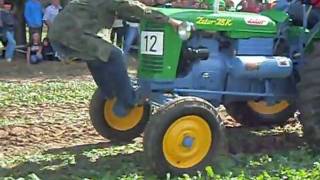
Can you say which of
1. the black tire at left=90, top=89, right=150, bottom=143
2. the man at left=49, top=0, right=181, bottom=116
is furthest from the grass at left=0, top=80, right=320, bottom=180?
the man at left=49, top=0, right=181, bottom=116

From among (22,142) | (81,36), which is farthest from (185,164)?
(22,142)

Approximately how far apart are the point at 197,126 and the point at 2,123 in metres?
3.16

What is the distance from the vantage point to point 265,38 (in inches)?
294

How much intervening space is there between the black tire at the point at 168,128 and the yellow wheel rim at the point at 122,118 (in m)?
1.38

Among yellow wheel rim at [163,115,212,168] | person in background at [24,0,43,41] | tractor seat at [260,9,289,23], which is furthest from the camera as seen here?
person in background at [24,0,43,41]

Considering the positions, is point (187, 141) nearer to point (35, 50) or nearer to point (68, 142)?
point (68, 142)

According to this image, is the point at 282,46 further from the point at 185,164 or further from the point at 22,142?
the point at 22,142

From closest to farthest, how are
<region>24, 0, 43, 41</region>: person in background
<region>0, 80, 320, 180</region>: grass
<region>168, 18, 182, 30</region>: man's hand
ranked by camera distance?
<region>0, 80, 320, 180</region>: grass → <region>168, 18, 182, 30</region>: man's hand → <region>24, 0, 43, 41</region>: person in background

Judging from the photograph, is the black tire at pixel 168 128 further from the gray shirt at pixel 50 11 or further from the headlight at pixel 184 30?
the gray shirt at pixel 50 11

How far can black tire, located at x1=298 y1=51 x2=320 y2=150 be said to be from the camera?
22.8ft

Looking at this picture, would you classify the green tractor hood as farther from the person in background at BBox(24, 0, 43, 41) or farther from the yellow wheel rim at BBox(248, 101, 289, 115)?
the person in background at BBox(24, 0, 43, 41)

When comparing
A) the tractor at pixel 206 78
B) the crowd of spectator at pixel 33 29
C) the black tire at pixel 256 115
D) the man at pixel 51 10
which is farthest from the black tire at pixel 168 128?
the man at pixel 51 10

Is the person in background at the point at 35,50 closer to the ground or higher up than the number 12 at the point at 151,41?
closer to the ground

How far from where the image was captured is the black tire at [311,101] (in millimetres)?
6957
